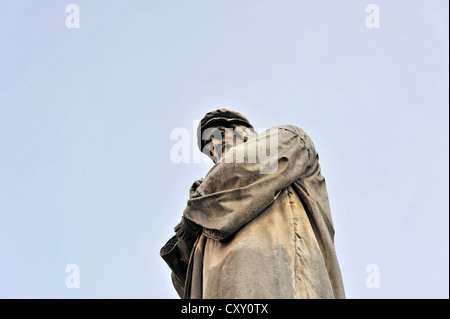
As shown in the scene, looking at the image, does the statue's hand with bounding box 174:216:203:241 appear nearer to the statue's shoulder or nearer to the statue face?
the statue face

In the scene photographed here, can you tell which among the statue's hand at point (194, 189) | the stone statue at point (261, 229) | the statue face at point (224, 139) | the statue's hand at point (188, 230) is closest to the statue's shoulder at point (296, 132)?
the stone statue at point (261, 229)

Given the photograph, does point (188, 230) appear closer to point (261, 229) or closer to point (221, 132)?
point (261, 229)

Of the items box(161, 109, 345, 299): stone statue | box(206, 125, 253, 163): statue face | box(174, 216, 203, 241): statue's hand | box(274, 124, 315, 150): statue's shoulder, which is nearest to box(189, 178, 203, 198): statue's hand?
box(161, 109, 345, 299): stone statue

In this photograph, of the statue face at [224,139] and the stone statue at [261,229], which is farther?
the statue face at [224,139]

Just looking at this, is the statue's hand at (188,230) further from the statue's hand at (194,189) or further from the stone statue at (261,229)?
the statue's hand at (194,189)

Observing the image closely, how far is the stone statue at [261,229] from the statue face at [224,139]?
0.78m

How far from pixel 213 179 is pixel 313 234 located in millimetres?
1192

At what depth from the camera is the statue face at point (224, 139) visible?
415 inches

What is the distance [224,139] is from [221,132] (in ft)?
0.44

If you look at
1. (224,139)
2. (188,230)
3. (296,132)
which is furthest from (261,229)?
(224,139)

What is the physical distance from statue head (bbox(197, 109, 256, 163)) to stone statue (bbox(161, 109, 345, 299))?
0.83 metres

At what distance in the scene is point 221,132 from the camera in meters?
10.7

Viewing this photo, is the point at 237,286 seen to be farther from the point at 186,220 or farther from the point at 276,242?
the point at 186,220
